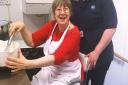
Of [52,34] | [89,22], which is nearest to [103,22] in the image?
[89,22]

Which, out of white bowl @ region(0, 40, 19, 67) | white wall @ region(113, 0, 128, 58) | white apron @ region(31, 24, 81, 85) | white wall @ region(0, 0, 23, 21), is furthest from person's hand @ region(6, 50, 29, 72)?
white wall @ region(0, 0, 23, 21)

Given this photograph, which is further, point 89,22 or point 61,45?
point 89,22

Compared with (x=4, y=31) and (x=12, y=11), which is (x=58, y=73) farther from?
(x=12, y=11)

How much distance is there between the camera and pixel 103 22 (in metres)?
2.07


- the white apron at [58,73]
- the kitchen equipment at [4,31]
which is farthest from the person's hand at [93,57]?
the kitchen equipment at [4,31]

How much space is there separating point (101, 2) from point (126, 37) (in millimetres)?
679

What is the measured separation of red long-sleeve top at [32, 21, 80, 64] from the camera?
1563mm

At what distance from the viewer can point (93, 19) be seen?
203 cm

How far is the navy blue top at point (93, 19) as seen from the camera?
201 cm

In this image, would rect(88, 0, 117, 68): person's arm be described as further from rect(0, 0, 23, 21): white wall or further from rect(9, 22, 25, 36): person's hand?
rect(0, 0, 23, 21): white wall

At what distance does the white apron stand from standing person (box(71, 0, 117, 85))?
0.23 meters

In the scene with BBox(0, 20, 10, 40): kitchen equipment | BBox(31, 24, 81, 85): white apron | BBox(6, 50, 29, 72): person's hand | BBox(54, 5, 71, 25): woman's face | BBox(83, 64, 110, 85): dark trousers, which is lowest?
BBox(83, 64, 110, 85): dark trousers

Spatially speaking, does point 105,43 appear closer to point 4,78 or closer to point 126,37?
point 126,37

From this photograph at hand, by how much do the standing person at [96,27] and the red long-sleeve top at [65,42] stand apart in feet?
0.94
